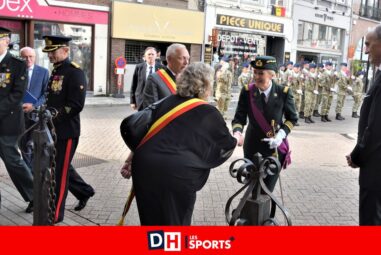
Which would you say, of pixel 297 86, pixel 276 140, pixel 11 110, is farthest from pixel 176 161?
pixel 297 86

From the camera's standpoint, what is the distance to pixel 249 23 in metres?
26.2

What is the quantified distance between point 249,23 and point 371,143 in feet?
78.3

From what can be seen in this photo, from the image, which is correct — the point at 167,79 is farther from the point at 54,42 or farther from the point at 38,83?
the point at 38,83

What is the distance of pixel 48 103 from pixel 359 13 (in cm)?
3634

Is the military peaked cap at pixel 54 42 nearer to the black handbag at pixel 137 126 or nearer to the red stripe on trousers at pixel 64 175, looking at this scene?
the red stripe on trousers at pixel 64 175

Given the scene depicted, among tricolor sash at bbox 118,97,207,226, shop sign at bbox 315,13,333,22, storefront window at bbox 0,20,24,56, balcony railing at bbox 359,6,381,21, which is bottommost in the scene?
tricolor sash at bbox 118,97,207,226

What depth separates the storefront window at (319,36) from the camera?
30.5 metres

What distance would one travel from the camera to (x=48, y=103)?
15.8 feet

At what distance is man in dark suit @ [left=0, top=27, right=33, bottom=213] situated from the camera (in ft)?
16.2

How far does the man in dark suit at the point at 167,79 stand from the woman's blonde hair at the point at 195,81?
3.42 feet

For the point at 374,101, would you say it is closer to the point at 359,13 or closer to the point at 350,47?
the point at 350,47

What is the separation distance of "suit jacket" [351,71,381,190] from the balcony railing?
3681cm

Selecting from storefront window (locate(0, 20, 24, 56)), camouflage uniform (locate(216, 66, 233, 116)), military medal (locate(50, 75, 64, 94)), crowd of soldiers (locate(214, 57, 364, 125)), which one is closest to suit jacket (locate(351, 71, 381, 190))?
military medal (locate(50, 75, 64, 94))
